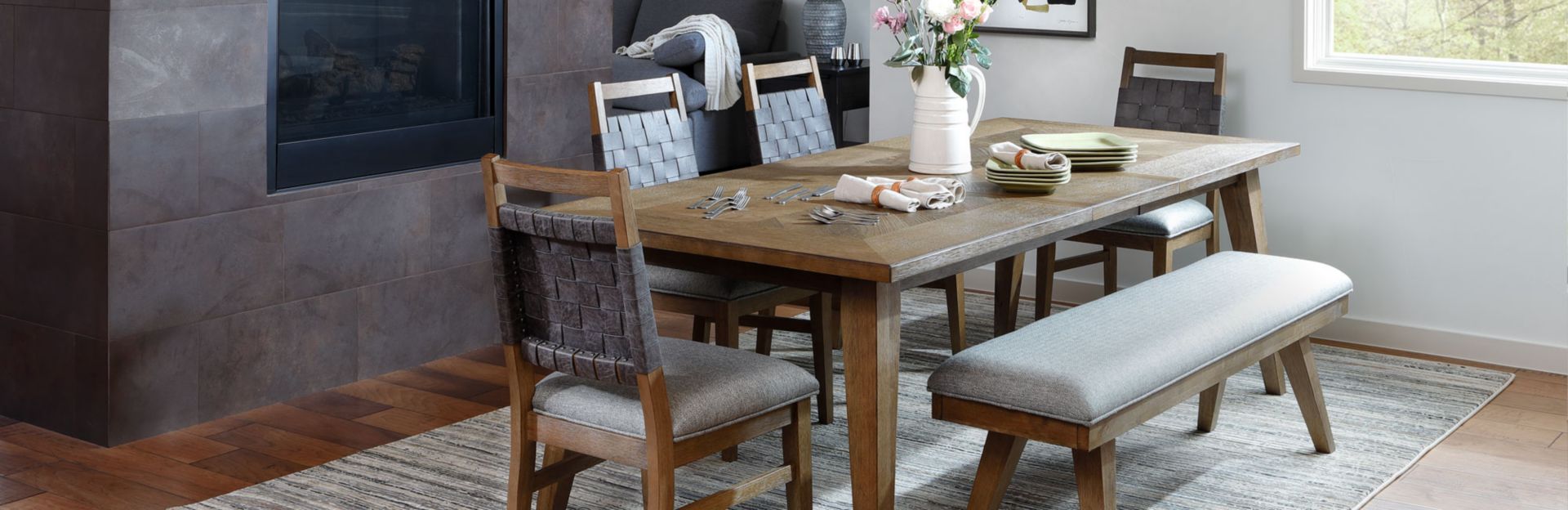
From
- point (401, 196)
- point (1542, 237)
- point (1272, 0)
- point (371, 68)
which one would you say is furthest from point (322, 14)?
point (1542, 237)

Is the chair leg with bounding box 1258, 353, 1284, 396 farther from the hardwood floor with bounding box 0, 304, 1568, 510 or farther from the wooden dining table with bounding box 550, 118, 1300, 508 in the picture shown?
the wooden dining table with bounding box 550, 118, 1300, 508

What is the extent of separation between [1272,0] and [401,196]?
107 inches

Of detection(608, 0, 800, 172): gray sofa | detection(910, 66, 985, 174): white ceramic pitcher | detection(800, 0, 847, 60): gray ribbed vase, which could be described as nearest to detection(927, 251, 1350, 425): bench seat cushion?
detection(910, 66, 985, 174): white ceramic pitcher

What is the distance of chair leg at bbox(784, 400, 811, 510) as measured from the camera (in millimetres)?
2658

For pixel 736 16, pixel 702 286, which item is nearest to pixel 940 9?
pixel 702 286

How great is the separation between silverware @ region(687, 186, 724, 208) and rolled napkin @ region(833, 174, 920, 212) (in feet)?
0.80

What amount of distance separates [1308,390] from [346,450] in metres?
2.28

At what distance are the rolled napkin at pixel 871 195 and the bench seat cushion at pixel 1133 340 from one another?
13.4 inches

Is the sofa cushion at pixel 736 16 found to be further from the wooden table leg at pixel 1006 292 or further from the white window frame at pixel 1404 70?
the white window frame at pixel 1404 70

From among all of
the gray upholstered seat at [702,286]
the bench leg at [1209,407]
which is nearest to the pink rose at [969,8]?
the gray upholstered seat at [702,286]

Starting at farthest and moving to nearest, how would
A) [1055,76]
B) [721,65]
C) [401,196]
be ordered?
[721,65]
[1055,76]
[401,196]

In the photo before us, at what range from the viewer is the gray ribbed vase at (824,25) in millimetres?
7512

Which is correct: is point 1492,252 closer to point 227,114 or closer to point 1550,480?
point 1550,480

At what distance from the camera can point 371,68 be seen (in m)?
4.02
